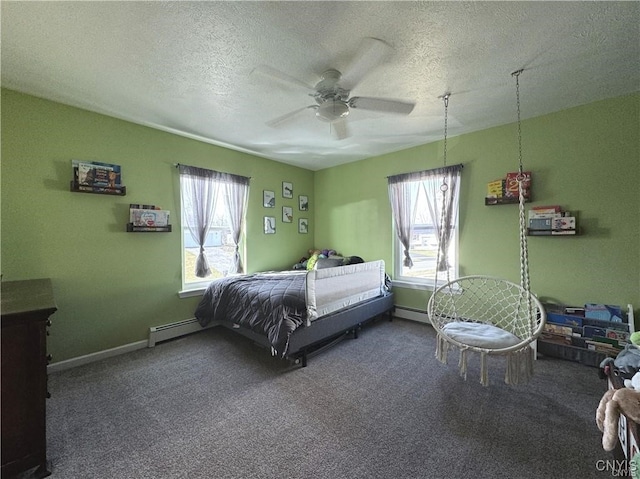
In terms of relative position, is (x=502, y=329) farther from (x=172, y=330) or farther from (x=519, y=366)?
(x=172, y=330)

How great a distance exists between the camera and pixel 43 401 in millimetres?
1317

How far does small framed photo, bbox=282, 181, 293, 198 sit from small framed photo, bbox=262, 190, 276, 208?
0.22 meters

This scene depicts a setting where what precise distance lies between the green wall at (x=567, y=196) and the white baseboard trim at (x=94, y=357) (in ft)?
11.9

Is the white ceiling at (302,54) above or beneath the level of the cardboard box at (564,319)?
above

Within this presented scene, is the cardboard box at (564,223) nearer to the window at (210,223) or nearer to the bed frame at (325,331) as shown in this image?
the bed frame at (325,331)

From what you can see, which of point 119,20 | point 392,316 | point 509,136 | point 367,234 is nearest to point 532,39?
point 509,136

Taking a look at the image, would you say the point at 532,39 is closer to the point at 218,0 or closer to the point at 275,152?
the point at 218,0

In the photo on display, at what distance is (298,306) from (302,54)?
2049mm

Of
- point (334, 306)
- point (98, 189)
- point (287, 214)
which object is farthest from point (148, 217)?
point (334, 306)

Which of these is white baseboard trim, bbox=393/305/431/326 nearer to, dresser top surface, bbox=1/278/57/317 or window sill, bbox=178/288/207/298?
window sill, bbox=178/288/207/298

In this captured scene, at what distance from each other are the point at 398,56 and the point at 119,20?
1796 mm

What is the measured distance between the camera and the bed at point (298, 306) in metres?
2.35

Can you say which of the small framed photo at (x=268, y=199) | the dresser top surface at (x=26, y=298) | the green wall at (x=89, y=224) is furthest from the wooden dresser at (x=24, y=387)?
the small framed photo at (x=268, y=199)

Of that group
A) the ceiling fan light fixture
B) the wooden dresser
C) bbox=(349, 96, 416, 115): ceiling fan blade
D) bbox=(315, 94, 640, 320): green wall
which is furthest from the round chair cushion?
the wooden dresser
